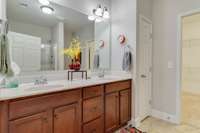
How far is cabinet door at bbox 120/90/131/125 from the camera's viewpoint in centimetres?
263

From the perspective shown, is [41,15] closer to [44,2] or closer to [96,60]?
[44,2]

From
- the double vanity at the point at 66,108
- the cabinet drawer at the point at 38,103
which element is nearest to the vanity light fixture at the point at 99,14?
the double vanity at the point at 66,108

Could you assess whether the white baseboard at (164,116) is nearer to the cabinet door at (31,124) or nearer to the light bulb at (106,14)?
the light bulb at (106,14)

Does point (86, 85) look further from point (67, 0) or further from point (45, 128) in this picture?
point (67, 0)

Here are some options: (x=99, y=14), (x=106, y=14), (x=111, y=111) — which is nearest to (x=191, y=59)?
(x=106, y=14)

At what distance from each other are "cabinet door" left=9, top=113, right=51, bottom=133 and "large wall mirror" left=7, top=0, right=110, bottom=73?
2.64 ft

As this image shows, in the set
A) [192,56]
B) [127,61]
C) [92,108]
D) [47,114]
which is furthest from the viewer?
[192,56]

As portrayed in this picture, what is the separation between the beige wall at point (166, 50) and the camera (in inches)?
117

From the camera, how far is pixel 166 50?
10.2 feet

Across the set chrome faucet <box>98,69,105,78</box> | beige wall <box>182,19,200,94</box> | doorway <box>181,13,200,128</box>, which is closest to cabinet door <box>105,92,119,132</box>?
chrome faucet <box>98,69,105,78</box>

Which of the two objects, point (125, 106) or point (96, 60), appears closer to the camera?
point (125, 106)

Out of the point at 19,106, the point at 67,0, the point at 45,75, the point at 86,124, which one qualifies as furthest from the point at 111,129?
the point at 67,0

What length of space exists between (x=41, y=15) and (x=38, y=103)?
1.40m

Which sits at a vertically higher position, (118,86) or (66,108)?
(118,86)
